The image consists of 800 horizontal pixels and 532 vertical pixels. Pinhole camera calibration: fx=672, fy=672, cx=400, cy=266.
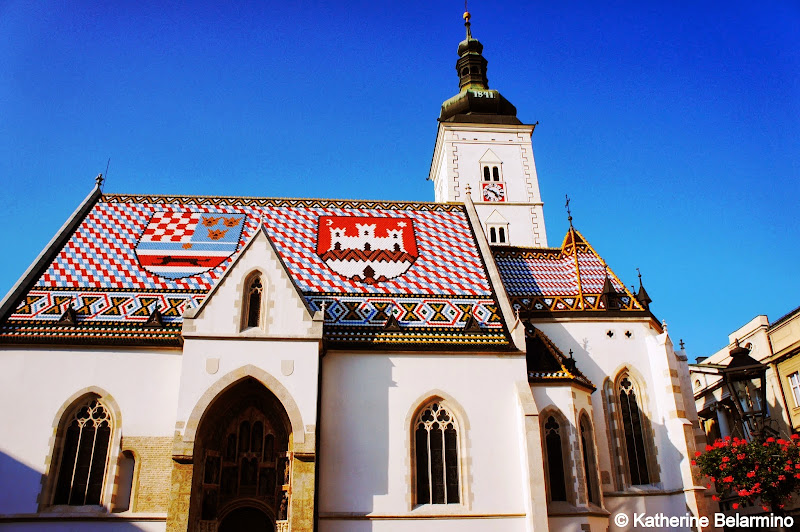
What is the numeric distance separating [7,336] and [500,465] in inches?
571

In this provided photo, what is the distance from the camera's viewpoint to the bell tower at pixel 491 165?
121ft

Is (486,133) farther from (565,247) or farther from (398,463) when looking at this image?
(398,463)

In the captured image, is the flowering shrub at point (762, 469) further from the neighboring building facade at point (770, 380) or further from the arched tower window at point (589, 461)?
the neighboring building facade at point (770, 380)

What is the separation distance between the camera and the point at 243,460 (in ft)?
62.5

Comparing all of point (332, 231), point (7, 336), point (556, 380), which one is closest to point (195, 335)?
point (7, 336)

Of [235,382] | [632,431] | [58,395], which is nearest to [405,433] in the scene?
[235,382]

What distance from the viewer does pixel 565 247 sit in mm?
28906

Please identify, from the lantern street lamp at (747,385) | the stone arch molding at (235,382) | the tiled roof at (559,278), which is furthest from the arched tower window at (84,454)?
the lantern street lamp at (747,385)

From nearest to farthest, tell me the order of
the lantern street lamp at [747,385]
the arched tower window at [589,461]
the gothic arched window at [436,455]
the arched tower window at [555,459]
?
the gothic arched window at [436,455], the arched tower window at [555,459], the lantern street lamp at [747,385], the arched tower window at [589,461]

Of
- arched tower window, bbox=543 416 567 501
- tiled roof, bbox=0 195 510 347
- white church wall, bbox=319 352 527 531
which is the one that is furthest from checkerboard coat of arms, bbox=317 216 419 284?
arched tower window, bbox=543 416 567 501

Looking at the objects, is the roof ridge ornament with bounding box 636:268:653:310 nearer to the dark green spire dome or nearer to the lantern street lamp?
the lantern street lamp

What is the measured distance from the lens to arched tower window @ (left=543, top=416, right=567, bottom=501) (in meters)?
19.9

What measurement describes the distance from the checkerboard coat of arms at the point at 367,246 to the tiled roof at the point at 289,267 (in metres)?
0.05

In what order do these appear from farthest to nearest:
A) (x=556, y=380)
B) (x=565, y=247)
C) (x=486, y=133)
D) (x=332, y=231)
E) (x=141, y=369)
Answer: (x=486, y=133) < (x=565, y=247) < (x=332, y=231) < (x=556, y=380) < (x=141, y=369)
